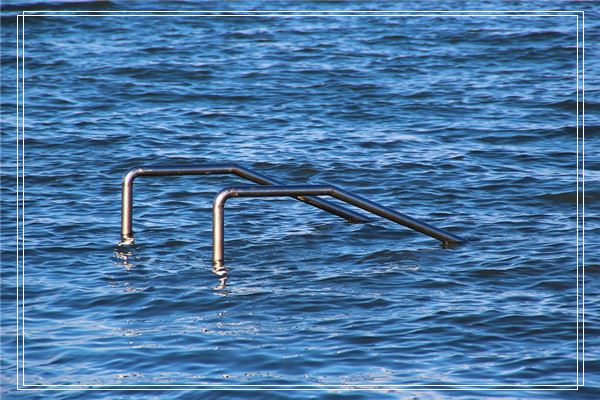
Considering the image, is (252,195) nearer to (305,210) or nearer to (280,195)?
(280,195)

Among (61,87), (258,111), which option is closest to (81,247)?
(258,111)

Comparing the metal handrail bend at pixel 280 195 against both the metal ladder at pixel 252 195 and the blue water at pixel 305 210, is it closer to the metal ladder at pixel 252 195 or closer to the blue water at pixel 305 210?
the metal ladder at pixel 252 195

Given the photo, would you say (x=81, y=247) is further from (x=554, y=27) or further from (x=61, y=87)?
(x=554, y=27)

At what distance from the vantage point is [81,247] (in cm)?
998

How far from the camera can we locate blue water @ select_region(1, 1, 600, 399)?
730cm

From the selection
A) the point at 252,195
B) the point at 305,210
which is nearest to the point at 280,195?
the point at 252,195

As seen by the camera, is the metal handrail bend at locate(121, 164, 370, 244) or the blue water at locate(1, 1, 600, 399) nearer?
the blue water at locate(1, 1, 600, 399)

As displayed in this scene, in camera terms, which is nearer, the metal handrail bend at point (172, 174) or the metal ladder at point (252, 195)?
the metal ladder at point (252, 195)

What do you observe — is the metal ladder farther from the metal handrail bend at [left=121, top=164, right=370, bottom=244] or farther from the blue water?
the blue water

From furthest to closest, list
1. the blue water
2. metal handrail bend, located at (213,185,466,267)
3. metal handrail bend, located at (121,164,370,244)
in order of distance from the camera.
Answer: metal handrail bend, located at (121,164,370,244), metal handrail bend, located at (213,185,466,267), the blue water

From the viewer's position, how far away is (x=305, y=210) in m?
11.6

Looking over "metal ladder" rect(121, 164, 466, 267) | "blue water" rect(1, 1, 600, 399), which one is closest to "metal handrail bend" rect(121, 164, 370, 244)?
"metal ladder" rect(121, 164, 466, 267)

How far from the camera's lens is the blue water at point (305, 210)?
730 centimetres

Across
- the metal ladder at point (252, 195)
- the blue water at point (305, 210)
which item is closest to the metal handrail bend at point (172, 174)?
the metal ladder at point (252, 195)
